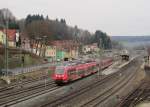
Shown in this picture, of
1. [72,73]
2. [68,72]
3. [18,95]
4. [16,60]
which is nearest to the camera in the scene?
[18,95]

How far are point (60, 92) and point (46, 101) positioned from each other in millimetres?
7857

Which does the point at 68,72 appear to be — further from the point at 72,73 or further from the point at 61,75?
the point at 72,73

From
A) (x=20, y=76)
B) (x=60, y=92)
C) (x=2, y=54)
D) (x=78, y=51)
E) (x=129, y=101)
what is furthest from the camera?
(x=78, y=51)

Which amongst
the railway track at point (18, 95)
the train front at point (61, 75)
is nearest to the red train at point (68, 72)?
the train front at point (61, 75)

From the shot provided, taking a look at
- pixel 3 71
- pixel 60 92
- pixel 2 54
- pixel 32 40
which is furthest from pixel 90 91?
pixel 32 40

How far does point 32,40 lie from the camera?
119 m

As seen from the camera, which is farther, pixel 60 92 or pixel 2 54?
pixel 2 54

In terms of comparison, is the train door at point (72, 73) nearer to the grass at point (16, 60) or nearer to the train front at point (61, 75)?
the train front at point (61, 75)

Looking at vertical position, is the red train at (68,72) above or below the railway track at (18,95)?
above

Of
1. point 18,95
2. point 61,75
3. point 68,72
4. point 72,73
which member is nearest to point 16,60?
point 72,73

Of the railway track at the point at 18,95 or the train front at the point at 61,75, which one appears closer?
the railway track at the point at 18,95

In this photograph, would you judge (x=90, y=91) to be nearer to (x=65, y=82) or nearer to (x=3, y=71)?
(x=65, y=82)

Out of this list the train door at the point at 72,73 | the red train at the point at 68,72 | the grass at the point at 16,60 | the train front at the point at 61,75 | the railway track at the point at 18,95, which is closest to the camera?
the railway track at the point at 18,95

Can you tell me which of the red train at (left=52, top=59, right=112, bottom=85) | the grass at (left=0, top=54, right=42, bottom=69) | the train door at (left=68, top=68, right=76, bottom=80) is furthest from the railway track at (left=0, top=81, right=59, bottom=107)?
the grass at (left=0, top=54, right=42, bottom=69)
